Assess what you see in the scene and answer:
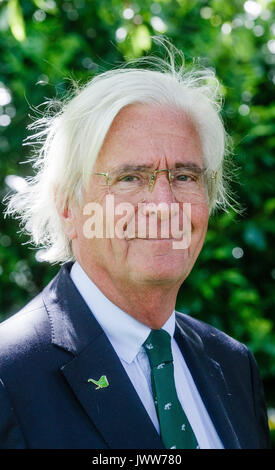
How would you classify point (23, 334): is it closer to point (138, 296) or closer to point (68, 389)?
point (68, 389)

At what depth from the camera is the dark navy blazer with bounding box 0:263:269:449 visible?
1624mm

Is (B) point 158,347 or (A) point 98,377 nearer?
(A) point 98,377

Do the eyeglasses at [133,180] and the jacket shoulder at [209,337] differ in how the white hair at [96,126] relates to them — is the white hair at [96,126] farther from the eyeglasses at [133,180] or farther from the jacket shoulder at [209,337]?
the jacket shoulder at [209,337]

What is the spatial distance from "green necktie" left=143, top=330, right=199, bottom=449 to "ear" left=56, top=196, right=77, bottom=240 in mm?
439

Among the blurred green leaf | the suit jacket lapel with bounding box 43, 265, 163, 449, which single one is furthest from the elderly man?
the blurred green leaf

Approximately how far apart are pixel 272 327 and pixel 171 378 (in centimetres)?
211

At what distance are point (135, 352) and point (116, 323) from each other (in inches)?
4.5

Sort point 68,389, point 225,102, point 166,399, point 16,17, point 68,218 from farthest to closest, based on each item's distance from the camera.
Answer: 1. point 225,102
2. point 16,17
3. point 68,218
4. point 166,399
5. point 68,389

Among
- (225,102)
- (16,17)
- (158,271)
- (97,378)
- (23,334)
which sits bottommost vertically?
(97,378)

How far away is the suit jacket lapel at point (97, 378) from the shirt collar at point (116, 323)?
0.05 m

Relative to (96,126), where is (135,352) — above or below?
below

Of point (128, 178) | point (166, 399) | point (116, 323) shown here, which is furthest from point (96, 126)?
point (166, 399)

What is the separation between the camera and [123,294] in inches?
76.7

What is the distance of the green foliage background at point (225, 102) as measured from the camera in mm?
3244
